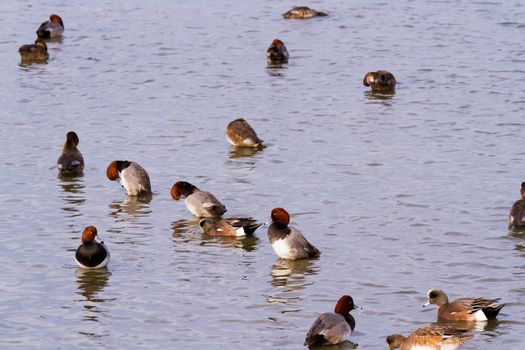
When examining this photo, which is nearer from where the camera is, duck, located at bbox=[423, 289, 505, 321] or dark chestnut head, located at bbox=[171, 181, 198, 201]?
duck, located at bbox=[423, 289, 505, 321]

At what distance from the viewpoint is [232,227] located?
20.6 metres

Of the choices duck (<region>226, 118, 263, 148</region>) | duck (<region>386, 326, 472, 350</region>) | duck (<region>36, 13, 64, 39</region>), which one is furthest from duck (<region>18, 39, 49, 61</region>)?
→ duck (<region>386, 326, 472, 350</region>)

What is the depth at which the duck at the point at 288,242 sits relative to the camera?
1919 cm

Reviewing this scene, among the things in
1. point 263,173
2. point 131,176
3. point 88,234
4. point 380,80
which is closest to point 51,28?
point 380,80

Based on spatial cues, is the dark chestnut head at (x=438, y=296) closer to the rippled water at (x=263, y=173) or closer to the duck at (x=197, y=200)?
the rippled water at (x=263, y=173)

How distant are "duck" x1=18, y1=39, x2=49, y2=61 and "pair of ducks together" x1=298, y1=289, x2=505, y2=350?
2175 cm

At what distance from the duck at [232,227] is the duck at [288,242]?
3.35ft

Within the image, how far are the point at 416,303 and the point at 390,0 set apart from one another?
29853mm

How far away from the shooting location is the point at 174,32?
134 feet

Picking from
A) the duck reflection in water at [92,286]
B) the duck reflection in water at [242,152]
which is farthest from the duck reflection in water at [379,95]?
the duck reflection in water at [92,286]

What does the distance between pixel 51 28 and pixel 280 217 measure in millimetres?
22242

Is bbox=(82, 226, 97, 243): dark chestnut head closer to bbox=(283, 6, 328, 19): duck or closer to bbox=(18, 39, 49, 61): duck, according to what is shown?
bbox=(18, 39, 49, 61): duck

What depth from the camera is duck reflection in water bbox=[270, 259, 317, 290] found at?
1834 cm

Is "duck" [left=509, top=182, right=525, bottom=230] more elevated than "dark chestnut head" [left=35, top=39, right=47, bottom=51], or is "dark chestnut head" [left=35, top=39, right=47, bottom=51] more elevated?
"dark chestnut head" [left=35, top=39, right=47, bottom=51]
